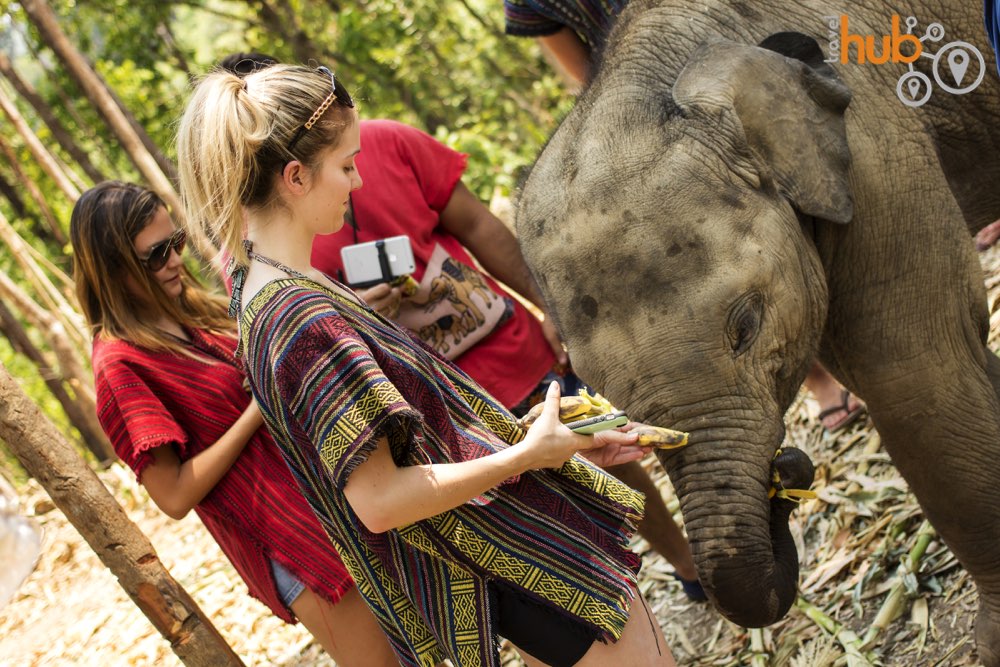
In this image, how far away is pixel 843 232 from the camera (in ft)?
9.91

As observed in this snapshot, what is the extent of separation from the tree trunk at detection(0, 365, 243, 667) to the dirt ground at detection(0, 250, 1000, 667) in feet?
0.90

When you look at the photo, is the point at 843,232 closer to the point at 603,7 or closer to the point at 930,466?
the point at 930,466

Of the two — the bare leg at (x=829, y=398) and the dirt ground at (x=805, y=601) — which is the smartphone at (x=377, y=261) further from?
the bare leg at (x=829, y=398)

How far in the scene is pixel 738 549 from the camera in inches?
102

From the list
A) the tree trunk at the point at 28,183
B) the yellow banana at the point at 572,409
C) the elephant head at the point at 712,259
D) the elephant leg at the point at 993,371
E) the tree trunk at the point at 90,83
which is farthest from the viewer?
the tree trunk at the point at 28,183

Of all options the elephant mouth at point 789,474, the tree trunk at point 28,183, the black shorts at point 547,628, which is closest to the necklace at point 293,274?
the black shorts at point 547,628

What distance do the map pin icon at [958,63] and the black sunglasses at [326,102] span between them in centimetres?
209

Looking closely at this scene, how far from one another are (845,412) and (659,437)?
259cm

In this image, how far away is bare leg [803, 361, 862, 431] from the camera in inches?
191

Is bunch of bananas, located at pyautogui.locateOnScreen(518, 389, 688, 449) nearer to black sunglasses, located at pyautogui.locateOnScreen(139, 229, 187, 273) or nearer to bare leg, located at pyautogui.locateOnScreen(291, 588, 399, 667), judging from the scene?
bare leg, located at pyautogui.locateOnScreen(291, 588, 399, 667)

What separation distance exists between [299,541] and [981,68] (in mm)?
2572

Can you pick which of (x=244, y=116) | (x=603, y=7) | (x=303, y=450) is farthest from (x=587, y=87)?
(x=303, y=450)

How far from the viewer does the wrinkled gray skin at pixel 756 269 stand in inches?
109

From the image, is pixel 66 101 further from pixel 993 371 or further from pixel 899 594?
pixel 993 371
